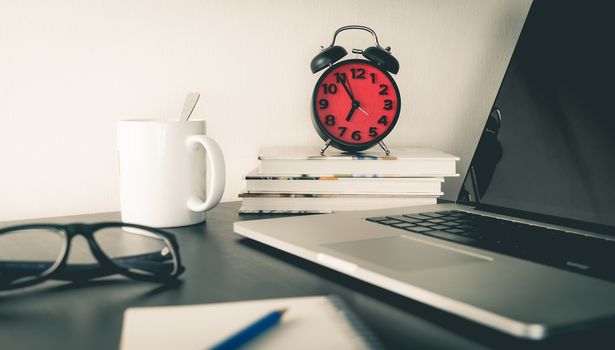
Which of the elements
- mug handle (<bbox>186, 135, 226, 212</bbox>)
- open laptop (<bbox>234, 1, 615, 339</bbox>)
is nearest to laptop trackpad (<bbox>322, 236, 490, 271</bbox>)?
open laptop (<bbox>234, 1, 615, 339</bbox>)

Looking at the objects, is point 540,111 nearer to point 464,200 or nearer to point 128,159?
point 464,200

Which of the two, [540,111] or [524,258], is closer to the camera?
[524,258]

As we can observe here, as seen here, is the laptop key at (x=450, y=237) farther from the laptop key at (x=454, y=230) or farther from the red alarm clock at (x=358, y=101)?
the red alarm clock at (x=358, y=101)

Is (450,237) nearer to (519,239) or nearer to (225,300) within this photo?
(519,239)

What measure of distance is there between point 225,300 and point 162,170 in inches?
13.2

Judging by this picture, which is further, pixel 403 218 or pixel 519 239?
pixel 403 218

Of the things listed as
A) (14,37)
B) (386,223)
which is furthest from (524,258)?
(14,37)

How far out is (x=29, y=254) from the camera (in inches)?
25.1

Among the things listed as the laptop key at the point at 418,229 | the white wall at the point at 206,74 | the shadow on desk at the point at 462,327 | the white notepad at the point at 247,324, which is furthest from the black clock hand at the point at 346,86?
the white notepad at the point at 247,324

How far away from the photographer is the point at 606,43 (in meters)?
0.72

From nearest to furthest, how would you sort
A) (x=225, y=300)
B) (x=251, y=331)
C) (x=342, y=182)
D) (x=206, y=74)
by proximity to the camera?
(x=251, y=331), (x=225, y=300), (x=342, y=182), (x=206, y=74)


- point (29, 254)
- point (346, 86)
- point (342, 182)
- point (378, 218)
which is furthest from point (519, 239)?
point (29, 254)

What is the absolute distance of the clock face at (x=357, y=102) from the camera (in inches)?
37.8

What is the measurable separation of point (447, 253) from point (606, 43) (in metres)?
0.39
